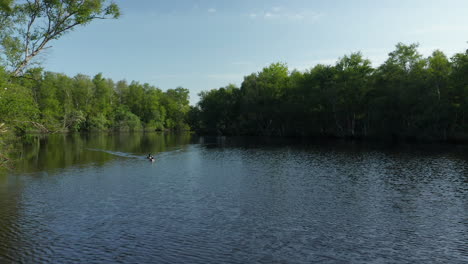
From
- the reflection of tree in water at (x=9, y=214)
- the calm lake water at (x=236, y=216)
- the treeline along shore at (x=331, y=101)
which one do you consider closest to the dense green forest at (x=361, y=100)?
the treeline along shore at (x=331, y=101)

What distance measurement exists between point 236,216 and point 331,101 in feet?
275

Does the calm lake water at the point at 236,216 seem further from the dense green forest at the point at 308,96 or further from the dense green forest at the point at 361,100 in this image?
the dense green forest at the point at 361,100

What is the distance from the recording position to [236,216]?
22.7m

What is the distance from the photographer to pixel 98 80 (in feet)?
589

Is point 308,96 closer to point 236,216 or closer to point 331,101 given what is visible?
point 331,101

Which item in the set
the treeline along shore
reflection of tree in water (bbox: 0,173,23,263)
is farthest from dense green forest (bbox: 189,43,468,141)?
reflection of tree in water (bbox: 0,173,23,263)

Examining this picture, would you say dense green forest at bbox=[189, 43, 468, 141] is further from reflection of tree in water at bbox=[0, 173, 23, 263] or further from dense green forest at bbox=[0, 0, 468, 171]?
reflection of tree in water at bbox=[0, 173, 23, 263]

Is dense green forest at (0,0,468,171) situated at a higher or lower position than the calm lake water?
higher

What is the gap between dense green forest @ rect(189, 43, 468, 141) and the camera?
76.1 meters

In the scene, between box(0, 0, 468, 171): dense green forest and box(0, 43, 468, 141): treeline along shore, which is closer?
box(0, 0, 468, 171): dense green forest

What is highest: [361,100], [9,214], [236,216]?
[361,100]

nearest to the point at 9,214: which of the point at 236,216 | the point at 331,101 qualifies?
the point at 236,216

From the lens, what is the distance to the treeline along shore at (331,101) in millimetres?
72125

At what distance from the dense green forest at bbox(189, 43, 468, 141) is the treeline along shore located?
21 cm
